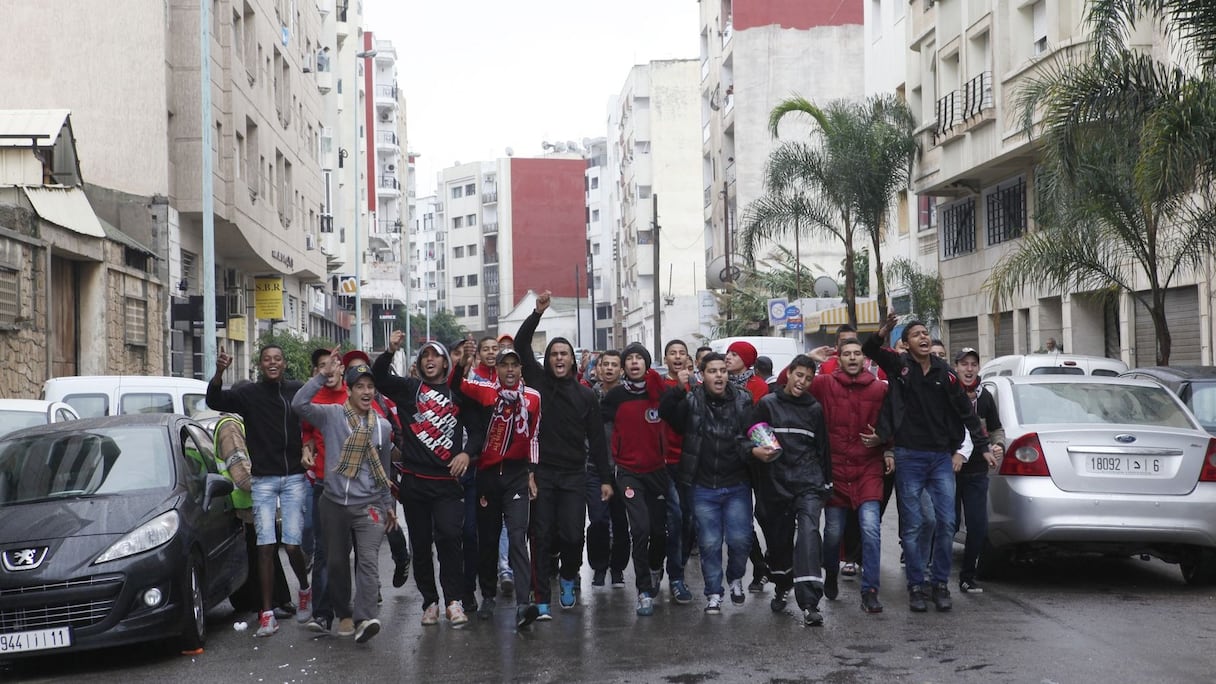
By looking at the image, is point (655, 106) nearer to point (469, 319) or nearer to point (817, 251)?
point (817, 251)

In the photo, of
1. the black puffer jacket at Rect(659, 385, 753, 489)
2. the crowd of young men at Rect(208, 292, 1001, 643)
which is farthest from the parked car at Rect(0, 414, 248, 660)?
the black puffer jacket at Rect(659, 385, 753, 489)

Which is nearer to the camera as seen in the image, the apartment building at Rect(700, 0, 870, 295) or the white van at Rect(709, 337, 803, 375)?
the white van at Rect(709, 337, 803, 375)

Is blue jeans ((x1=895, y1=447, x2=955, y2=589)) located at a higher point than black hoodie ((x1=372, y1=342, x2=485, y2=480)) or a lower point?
lower

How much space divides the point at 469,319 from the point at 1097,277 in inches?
4548

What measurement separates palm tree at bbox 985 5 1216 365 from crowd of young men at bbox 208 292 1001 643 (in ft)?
19.9

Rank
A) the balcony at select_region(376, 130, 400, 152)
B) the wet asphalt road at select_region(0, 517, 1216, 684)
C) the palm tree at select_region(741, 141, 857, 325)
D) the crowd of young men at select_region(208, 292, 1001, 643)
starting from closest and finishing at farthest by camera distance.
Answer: the wet asphalt road at select_region(0, 517, 1216, 684)
the crowd of young men at select_region(208, 292, 1001, 643)
the palm tree at select_region(741, 141, 857, 325)
the balcony at select_region(376, 130, 400, 152)

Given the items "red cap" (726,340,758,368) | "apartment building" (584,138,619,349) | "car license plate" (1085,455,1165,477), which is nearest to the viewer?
"car license plate" (1085,455,1165,477)

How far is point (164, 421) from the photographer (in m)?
10.0

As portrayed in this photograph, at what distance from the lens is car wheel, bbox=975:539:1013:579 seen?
35.5 feet

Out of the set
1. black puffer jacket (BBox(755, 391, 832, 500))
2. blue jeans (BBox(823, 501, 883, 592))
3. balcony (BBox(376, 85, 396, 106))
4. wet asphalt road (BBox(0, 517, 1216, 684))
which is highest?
balcony (BBox(376, 85, 396, 106))

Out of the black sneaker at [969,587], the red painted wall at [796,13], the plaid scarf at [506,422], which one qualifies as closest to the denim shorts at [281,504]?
the plaid scarf at [506,422]

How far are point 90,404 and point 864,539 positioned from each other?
937 cm

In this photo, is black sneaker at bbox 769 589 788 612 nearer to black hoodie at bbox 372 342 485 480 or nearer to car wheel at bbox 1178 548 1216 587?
black hoodie at bbox 372 342 485 480

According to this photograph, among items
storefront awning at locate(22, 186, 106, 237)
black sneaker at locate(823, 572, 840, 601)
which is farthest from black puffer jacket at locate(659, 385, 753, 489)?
storefront awning at locate(22, 186, 106, 237)
